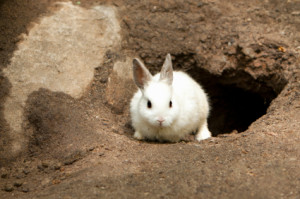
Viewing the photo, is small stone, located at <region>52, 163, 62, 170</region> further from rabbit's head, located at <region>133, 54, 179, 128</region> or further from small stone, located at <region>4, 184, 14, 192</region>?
rabbit's head, located at <region>133, 54, 179, 128</region>

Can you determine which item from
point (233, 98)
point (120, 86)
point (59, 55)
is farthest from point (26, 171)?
point (233, 98)

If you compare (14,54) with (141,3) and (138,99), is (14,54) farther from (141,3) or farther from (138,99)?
(141,3)

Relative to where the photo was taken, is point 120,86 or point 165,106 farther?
point 120,86

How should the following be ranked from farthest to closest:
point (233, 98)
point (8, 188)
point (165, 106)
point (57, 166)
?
point (233, 98) < point (165, 106) < point (57, 166) < point (8, 188)

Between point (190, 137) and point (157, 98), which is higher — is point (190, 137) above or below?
below

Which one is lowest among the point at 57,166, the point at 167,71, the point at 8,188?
the point at 8,188

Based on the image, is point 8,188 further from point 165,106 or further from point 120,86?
point 120,86

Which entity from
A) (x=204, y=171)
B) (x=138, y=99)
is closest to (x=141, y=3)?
(x=138, y=99)
